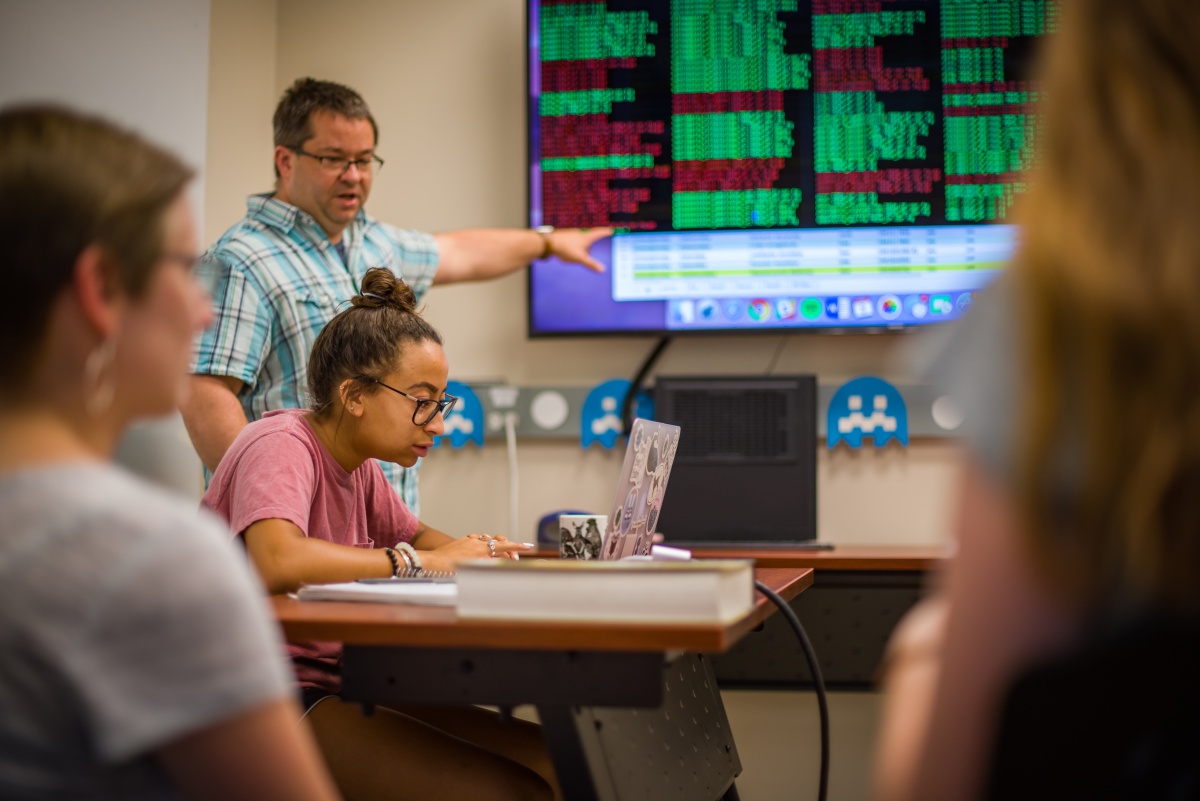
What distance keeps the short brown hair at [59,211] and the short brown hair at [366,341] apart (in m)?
Result: 1.06

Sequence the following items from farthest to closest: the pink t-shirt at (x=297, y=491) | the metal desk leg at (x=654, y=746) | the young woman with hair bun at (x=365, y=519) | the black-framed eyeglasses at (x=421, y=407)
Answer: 1. the black-framed eyeglasses at (x=421, y=407)
2. the pink t-shirt at (x=297, y=491)
3. the young woman with hair bun at (x=365, y=519)
4. the metal desk leg at (x=654, y=746)

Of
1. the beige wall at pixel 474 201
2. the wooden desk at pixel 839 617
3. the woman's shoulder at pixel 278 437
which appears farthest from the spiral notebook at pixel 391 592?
the beige wall at pixel 474 201

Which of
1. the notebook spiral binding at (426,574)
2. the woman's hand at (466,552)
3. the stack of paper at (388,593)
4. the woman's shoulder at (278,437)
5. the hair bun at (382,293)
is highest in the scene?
the hair bun at (382,293)

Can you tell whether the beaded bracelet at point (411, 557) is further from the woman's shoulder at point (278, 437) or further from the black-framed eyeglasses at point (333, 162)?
the black-framed eyeglasses at point (333, 162)

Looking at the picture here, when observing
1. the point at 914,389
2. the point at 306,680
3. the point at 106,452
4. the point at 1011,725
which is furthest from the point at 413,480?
the point at 1011,725

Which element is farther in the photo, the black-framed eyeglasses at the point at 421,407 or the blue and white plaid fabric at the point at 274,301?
the blue and white plaid fabric at the point at 274,301

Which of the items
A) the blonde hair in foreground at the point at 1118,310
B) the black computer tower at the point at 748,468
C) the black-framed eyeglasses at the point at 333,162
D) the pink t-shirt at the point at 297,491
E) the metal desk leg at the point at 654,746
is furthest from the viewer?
the black computer tower at the point at 748,468

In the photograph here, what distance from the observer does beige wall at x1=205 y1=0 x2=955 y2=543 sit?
297 cm

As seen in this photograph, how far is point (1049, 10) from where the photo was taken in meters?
2.81

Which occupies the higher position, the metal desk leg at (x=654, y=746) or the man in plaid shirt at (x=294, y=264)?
the man in plaid shirt at (x=294, y=264)

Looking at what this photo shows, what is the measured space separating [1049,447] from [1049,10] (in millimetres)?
2582

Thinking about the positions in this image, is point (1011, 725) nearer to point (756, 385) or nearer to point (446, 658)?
point (446, 658)

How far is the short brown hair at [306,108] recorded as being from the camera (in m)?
2.53

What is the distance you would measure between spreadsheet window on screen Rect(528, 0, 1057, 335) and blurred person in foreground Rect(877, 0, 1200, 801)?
7.41 ft
